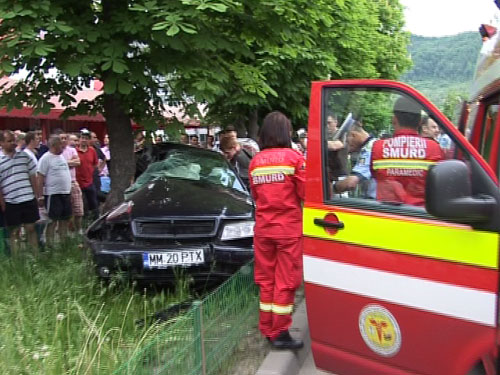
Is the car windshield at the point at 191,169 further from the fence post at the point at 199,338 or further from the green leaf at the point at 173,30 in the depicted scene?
the fence post at the point at 199,338

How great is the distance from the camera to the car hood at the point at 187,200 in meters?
5.21

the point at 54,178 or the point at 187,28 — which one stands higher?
the point at 187,28

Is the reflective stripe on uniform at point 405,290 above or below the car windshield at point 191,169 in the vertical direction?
below

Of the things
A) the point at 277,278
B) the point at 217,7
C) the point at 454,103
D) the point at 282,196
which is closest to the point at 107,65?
the point at 217,7

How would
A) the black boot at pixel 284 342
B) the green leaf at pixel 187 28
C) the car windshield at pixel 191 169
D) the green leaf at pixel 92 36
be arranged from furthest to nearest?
the car windshield at pixel 191 169 → the green leaf at pixel 92 36 → the green leaf at pixel 187 28 → the black boot at pixel 284 342

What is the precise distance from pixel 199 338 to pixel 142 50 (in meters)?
3.50

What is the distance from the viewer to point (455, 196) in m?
2.19

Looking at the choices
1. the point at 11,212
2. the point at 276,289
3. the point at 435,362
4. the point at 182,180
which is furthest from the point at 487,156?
the point at 11,212

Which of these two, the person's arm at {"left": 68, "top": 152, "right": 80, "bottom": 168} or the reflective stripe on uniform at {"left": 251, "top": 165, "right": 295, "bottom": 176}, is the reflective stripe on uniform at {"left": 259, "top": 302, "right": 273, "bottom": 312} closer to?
the reflective stripe on uniform at {"left": 251, "top": 165, "right": 295, "bottom": 176}

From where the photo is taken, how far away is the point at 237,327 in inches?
156

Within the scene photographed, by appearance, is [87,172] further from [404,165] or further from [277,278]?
[404,165]

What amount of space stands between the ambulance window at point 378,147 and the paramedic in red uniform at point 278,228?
88 cm

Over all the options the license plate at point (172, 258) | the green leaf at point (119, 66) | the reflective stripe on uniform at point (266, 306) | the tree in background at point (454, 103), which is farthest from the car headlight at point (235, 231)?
the tree in background at point (454, 103)

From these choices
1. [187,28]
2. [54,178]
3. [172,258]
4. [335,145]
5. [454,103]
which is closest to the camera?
[335,145]
